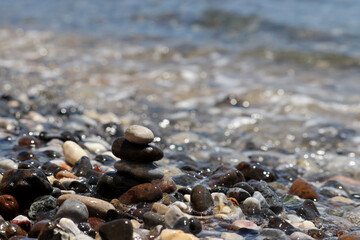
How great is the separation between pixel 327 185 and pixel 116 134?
82.0 inches

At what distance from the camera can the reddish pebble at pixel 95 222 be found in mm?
2283

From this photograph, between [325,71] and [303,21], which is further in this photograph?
[303,21]

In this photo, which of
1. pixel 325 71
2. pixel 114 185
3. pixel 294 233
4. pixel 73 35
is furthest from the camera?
pixel 73 35

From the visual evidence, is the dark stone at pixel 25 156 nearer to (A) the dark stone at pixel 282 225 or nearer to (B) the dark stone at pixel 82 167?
(B) the dark stone at pixel 82 167

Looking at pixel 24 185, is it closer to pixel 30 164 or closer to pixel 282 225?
pixel 30 164

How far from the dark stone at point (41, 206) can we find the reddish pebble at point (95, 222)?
24cm

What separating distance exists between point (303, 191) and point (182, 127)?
81.7 inches

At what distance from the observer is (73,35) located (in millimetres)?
10656

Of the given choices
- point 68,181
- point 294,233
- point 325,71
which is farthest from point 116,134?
point 325,71

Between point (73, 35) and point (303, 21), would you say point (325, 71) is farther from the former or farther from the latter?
point (73, 35)

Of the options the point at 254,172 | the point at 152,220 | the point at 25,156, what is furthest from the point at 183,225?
the point at 25,156

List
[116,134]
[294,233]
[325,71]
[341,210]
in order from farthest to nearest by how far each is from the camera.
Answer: [325,71]
[116,134]
[341,210]
[294,233]

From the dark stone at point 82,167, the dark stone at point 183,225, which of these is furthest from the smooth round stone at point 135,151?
the dark stone at point 183,225

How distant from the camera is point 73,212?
2307 millimetres
